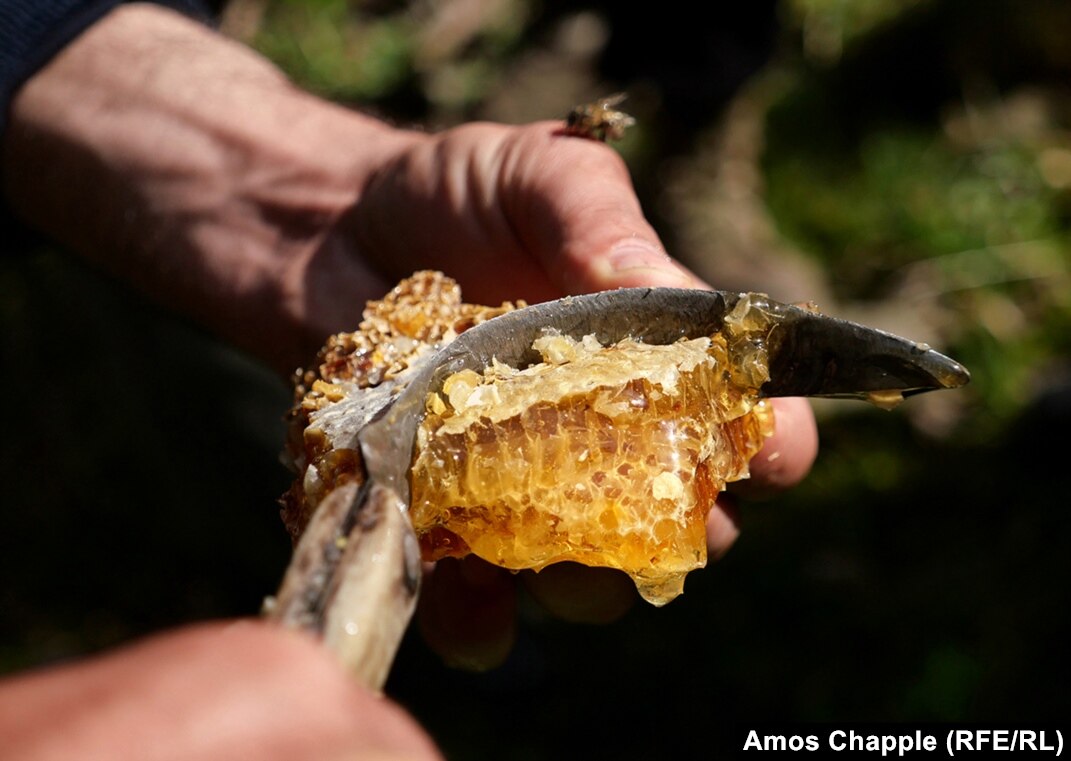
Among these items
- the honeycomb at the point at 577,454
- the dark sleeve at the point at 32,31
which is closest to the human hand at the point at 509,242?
the honeycomb at the point at 577,454

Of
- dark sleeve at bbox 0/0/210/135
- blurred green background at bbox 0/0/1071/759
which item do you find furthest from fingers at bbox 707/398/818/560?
dark sleeve at bbox 0/0/210/135

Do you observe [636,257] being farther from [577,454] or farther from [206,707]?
[206,707]

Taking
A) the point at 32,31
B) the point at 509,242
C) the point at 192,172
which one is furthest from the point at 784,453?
the point at 32,31

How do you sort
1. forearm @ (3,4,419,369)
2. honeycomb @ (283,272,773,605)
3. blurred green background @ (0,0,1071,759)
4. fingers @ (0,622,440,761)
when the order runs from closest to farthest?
fingers @ (0,622,440,761) < honeycomb @ (283,272,773,605) < forearm @ (3,4,419,369) < blurred green background @ (0,0,1071,759)

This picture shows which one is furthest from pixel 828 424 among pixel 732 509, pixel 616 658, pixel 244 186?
pixel 244 186

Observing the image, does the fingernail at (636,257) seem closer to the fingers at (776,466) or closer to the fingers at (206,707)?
the fingers at (776,466)

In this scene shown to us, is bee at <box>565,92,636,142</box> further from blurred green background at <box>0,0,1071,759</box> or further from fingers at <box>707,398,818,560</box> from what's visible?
blurred green background at <box>0,0,1071,759</box>

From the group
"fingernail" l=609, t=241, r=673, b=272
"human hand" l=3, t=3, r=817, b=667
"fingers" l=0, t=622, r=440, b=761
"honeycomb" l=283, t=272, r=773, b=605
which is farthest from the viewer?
"human hand" l=3, t=3, r=817, b=667
